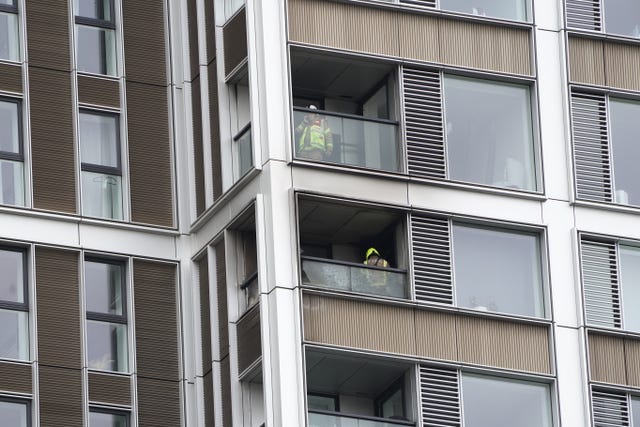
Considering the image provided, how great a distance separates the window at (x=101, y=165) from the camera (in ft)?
202

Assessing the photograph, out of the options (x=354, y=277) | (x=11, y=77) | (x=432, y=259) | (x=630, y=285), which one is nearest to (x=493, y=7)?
(x=432, y=259)

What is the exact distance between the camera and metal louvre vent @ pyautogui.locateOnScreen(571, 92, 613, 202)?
60125 mm

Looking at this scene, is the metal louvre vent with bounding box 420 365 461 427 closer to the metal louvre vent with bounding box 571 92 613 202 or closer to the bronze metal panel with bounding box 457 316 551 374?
the bronze metal panel with bounding box 457 316 551 374

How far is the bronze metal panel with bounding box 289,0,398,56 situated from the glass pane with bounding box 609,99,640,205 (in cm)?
465

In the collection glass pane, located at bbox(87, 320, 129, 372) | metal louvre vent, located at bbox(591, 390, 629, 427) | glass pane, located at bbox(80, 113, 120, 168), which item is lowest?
metal louvre vent, located at bbox(591, 390, 629, 427)

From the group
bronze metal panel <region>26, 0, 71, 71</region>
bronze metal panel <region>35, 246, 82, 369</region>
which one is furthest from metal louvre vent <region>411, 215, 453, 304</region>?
bronze metal panel <region>26, 0, 71, 71</region>

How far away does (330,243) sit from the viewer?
60.5 meters

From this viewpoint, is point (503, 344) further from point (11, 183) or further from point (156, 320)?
point (11, 183)

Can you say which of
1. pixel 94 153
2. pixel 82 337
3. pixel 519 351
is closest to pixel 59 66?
pixel 94 153

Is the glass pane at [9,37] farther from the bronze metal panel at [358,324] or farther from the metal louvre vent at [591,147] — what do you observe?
the metal louvre vent at [591,147]

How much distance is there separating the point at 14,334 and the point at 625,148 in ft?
43.0

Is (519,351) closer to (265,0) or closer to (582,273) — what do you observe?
(582,273)

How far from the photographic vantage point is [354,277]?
58.0 meters

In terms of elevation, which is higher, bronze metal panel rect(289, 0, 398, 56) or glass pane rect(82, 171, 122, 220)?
bronze metal panel rect(289, 0, 398, 56)
